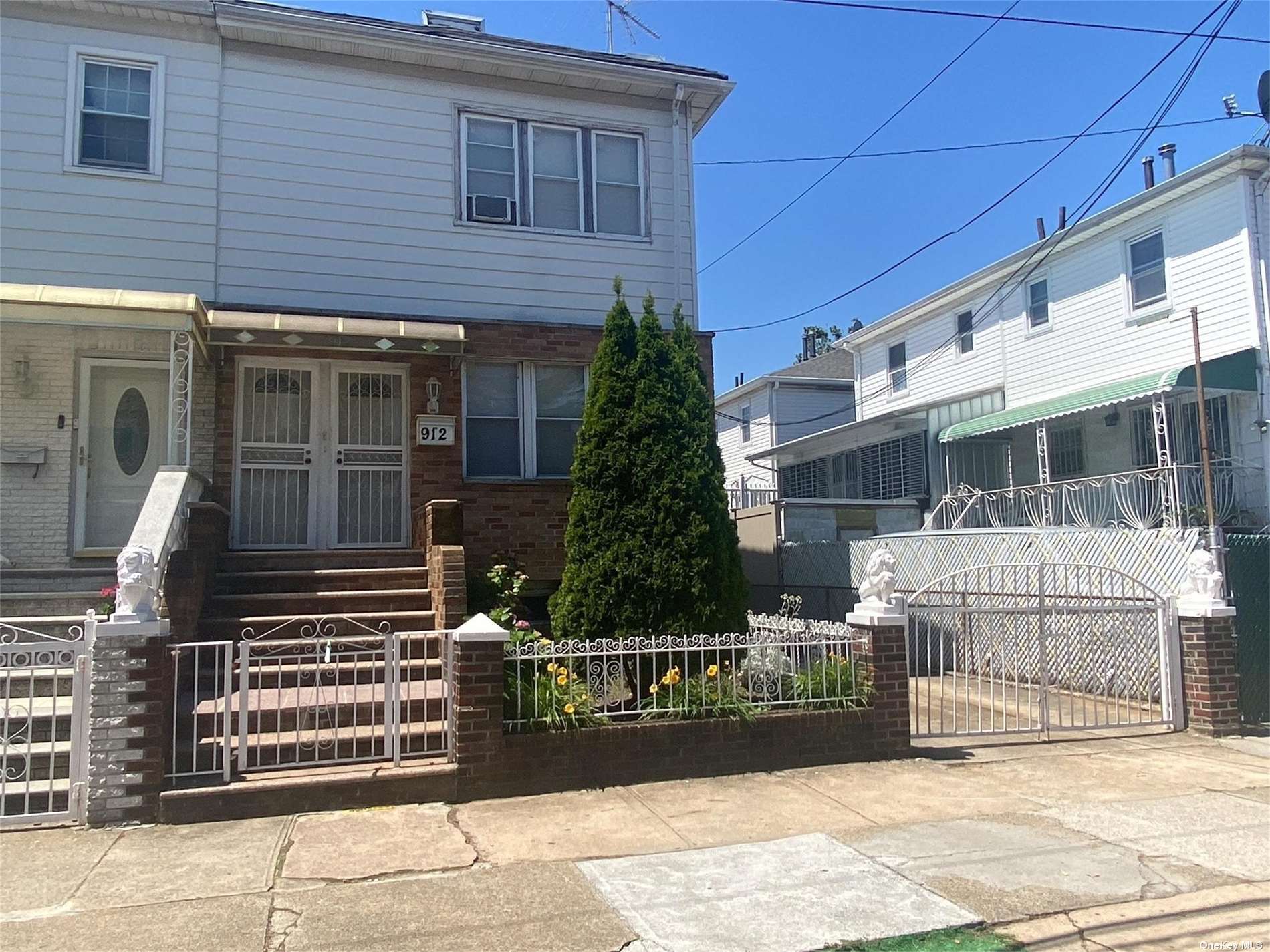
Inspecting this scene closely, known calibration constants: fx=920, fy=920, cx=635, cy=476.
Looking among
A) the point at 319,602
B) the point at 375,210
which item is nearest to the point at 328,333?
the point at 375,210

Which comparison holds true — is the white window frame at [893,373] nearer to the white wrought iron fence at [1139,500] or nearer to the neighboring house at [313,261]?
the white wrought iron fence at [1139,500]

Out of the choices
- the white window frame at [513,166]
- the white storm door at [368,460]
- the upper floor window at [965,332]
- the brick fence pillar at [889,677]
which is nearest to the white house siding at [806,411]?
the upper floor window at [965,332]

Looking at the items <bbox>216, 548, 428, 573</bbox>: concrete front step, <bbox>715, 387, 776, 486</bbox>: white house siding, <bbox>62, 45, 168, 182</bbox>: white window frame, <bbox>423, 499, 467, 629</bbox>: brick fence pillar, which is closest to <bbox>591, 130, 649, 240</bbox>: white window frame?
<bbox>423, 499, 467, 629</bbox>: brick fence pillar

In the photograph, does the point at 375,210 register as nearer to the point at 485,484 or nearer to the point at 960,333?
the point at 485,484

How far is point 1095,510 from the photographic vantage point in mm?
14203

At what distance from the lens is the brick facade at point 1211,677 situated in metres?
8.41

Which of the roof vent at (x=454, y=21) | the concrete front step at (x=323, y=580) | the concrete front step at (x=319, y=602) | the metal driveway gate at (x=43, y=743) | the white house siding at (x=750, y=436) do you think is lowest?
the metal driveway gate at (x=43, y=743)

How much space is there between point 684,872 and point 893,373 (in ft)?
63.2

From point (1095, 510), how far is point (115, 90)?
14.2m

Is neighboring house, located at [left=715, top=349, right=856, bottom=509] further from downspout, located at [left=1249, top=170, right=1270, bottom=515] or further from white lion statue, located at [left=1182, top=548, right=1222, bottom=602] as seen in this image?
white lion statue, located at [left=1182, top=548, right=1222, bottom=602]

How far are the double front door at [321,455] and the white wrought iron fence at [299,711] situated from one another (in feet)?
7.92

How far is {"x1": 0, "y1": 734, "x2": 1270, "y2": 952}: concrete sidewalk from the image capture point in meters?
4.20

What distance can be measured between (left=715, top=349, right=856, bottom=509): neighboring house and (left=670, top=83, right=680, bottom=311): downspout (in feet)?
43.7

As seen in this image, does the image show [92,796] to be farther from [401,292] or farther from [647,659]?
[401,292]
